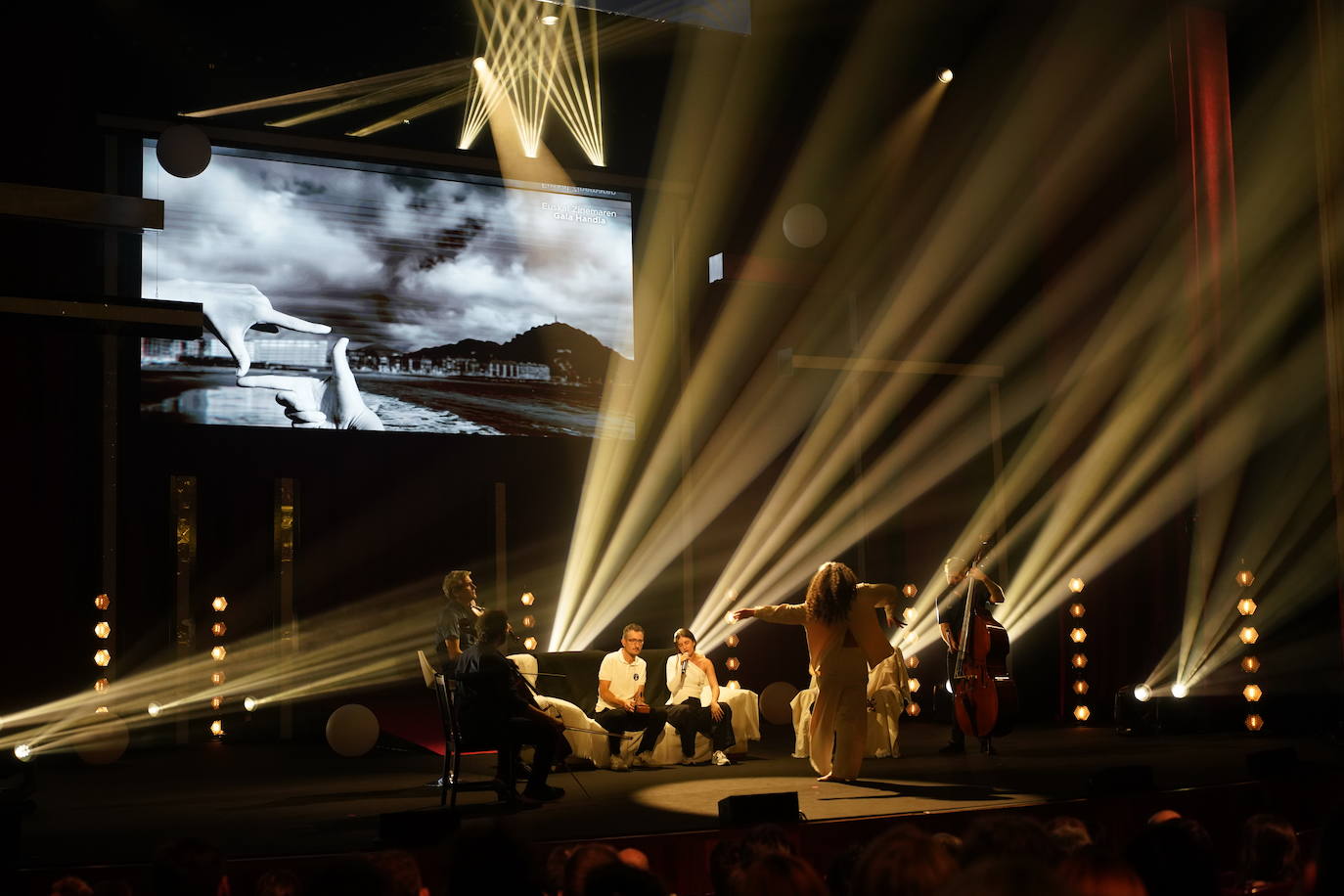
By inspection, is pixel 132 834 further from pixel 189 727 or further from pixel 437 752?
pixel 189 727

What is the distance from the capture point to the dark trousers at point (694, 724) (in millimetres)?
7090

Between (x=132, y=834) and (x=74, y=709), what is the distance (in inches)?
124

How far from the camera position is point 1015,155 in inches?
373

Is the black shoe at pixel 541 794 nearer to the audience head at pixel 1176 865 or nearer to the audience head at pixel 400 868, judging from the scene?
the audience head at pixel 400 868

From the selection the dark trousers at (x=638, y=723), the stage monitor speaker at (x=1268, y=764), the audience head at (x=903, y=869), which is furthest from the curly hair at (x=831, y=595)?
the audience head at (x=903, y=869)

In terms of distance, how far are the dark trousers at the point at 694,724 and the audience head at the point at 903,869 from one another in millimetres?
5503

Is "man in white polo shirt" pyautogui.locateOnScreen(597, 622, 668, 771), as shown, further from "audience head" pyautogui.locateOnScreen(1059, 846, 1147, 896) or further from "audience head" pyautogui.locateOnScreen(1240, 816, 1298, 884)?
"audience head" pyautogui.locateOnScreen(1059, 846, 1147, 896)

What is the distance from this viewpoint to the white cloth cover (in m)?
7.08

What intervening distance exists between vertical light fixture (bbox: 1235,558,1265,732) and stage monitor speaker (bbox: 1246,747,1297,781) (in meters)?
2.35

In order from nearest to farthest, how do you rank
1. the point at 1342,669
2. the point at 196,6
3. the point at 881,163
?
1. the point at 1342,669
2. the point at 196,6
3. the point at 881,163

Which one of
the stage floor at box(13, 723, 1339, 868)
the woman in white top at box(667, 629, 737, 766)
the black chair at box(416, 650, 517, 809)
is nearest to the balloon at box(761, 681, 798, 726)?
the stage floor at box(13, 723, 1339, 868)

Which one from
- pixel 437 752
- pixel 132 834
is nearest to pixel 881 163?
pixel 437 752

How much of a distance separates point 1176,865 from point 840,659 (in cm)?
413

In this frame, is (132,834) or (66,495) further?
(66,495)
